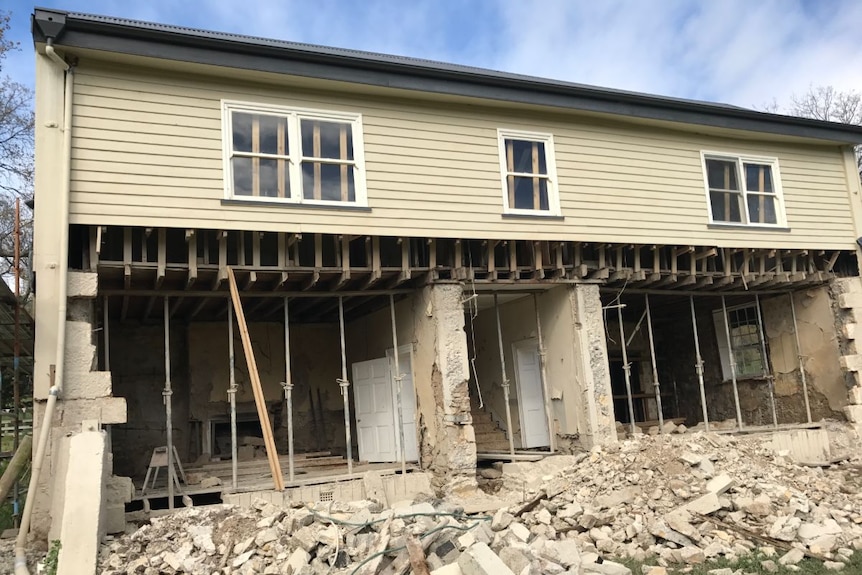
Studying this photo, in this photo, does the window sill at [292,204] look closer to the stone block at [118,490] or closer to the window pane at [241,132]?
the window pane at [241,132]

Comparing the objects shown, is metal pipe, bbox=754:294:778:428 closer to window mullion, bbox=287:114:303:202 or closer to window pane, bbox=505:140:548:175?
window pane, bbox=505:140:548:175

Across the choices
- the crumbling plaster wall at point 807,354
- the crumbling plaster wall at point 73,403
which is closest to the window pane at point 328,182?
the crumbling plaster wall at point 73,403

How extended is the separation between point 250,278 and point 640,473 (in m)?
6.26

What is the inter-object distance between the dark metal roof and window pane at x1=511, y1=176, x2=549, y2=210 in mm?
1290

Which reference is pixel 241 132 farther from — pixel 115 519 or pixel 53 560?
pixel 53 560

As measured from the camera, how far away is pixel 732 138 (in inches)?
554

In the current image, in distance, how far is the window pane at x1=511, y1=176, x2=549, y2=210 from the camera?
11992 mm

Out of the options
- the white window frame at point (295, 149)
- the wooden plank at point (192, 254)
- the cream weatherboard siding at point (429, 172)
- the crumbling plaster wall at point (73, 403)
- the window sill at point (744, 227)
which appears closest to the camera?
the crumbling plaster wall at point (73, 403)

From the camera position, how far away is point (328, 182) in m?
10.7

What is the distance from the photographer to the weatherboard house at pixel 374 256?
9250mm

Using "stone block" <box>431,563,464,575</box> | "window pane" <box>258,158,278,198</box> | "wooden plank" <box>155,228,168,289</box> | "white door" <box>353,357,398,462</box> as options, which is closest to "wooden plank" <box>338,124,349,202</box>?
"window pane" <box>258,158,278,198</box>

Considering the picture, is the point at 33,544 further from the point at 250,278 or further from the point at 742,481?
the point at 742,481

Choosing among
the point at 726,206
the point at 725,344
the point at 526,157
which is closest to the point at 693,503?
the point at 526,157

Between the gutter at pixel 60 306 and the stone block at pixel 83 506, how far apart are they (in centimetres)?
83
